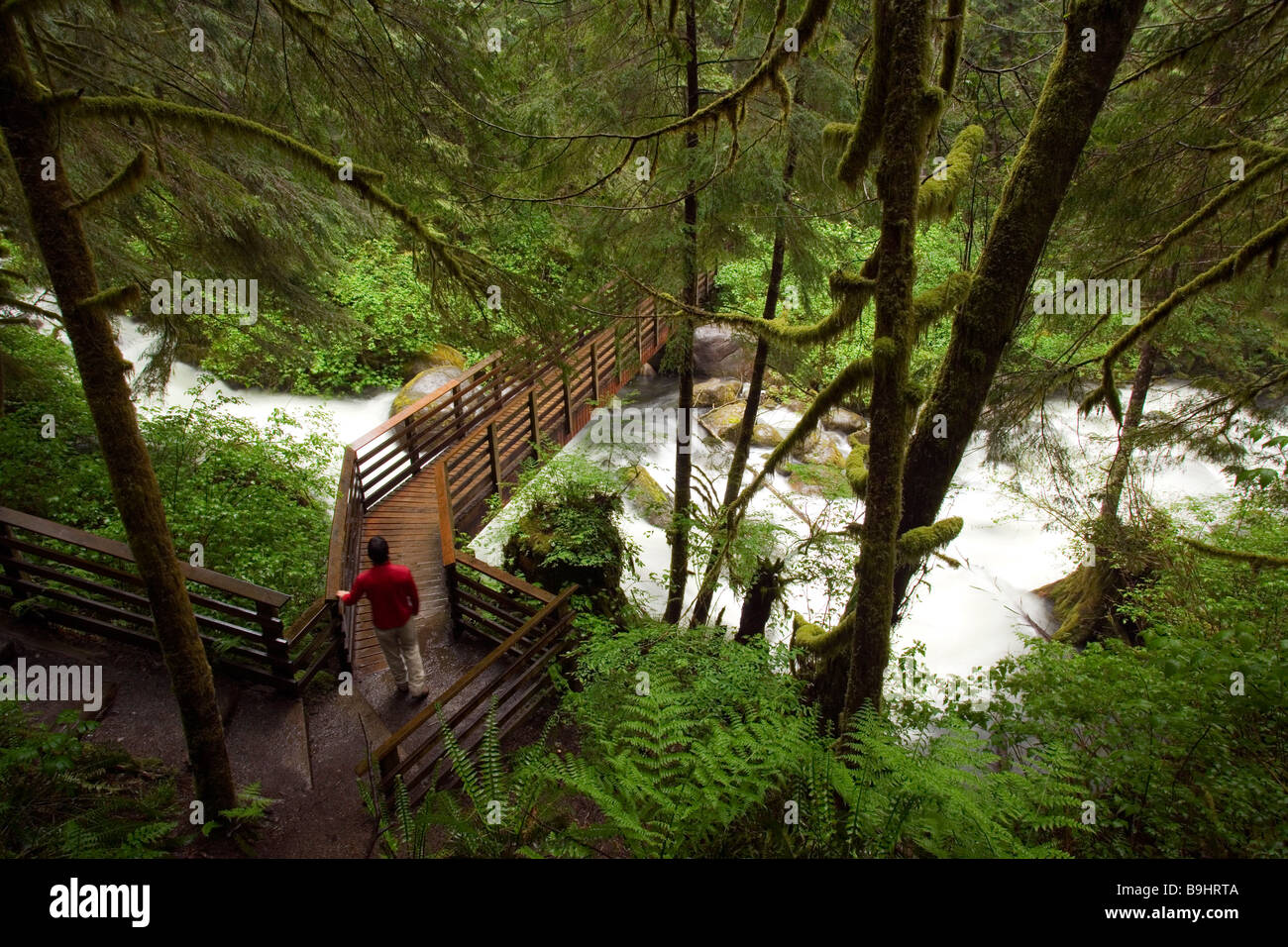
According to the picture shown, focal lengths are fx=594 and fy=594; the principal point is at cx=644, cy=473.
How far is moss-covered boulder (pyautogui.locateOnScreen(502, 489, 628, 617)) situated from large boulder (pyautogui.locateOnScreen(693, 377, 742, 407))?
8.53m

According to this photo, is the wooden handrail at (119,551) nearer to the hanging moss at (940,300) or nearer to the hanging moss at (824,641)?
the hanging moss at (824,641)

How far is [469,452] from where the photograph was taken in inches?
392

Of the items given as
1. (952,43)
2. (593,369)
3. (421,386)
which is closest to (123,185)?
(952,43)

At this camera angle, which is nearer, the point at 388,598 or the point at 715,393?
the point at 388,598

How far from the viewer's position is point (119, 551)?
492 cm

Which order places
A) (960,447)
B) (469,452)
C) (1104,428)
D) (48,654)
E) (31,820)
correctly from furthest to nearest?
(1104,428) → (469,452) → (48,654) → (960,447) → (31,820)

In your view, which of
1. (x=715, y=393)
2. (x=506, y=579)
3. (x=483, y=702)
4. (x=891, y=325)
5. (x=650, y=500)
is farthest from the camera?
(x=715, y=393)

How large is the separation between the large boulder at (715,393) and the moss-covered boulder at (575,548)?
28.0 ft

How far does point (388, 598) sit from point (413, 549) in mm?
2971

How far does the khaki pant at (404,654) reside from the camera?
19.0 ft

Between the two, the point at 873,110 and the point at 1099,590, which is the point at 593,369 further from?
the point at 1099,590
